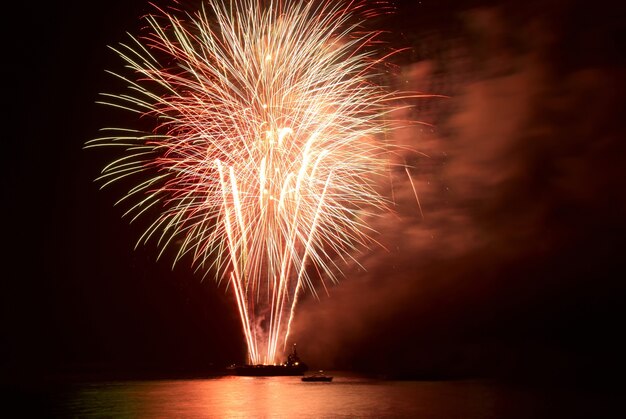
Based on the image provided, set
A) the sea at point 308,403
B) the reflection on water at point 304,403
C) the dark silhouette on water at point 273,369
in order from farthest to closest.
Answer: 1. the dark silhouette on water at point 273,369
2. the reflection on water at point 304,403
3. the sea at point 308,403

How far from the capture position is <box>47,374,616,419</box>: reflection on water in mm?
32562

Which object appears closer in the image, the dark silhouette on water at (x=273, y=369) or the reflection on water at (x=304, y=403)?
the reflection on water at (x=304, y=403)

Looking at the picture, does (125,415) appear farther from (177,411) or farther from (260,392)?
(260,392)

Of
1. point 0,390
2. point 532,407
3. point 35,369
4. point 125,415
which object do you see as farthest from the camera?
point 35,369

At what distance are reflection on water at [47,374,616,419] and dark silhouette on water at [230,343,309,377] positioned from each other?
324 inches

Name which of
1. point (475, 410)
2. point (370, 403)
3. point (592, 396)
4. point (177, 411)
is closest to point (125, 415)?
point (177, 411)

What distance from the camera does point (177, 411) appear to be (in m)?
33.2

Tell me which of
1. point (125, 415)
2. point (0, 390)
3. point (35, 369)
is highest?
point (35, 369)

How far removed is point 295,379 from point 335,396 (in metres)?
19.4

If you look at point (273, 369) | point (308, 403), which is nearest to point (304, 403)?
point (308, 403)

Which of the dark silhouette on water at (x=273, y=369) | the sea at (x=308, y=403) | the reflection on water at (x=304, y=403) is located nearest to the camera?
the sea at (x=308, y=403)

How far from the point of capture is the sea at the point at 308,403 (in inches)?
1275

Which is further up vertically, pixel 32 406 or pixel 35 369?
pixel 35 369

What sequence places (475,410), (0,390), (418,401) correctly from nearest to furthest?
(475,410) < (418,401) < (0,390)
